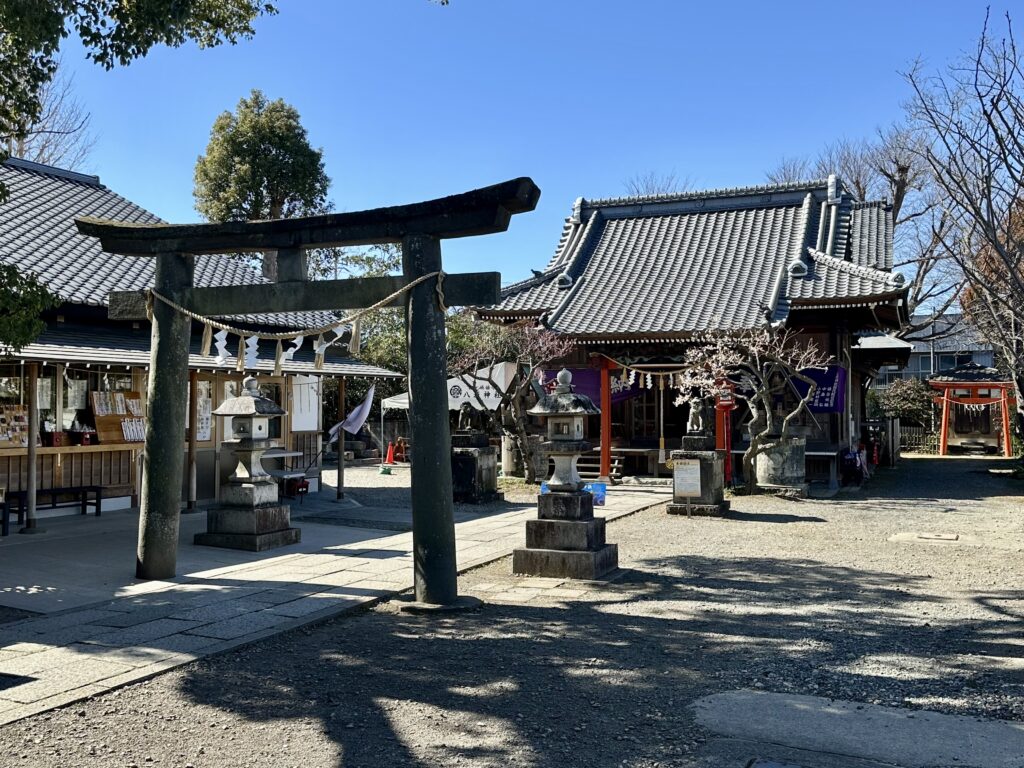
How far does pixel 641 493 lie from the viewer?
54.6 ft

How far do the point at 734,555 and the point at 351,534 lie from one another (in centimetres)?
503

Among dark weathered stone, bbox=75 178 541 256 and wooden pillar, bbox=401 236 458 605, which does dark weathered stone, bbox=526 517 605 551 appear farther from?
dark weathered stone, bbox=75 178 541 256

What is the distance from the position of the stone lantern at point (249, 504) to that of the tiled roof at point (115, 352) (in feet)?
3.61

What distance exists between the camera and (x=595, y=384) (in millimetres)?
18984

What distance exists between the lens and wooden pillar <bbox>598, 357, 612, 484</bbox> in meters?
18.1

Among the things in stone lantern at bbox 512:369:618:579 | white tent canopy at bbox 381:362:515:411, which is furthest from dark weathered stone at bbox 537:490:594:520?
white tent canopy at bbox 381:362:515:411

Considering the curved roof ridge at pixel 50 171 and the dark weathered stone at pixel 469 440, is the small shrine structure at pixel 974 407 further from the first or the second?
Answer: the curved roof ridge at pixel 50 171

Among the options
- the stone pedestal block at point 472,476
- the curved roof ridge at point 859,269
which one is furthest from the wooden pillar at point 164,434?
the curved roof ridge at point 859,269

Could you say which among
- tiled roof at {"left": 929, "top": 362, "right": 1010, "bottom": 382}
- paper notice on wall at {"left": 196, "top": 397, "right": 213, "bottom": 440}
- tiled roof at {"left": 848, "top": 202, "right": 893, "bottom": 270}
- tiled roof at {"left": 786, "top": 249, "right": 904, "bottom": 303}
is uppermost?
tiled roof at {"left": 848, "top": 202, "right": 893, "bottom": 270}

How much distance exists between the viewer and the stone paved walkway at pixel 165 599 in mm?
5195

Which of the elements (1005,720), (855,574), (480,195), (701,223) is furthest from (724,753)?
(701,223)

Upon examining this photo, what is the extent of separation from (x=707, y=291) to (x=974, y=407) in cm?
1567

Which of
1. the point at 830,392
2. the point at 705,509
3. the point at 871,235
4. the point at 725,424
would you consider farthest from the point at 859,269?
the point at 705,509

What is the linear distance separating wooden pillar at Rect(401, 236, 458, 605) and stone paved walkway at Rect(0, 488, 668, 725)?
749mm
